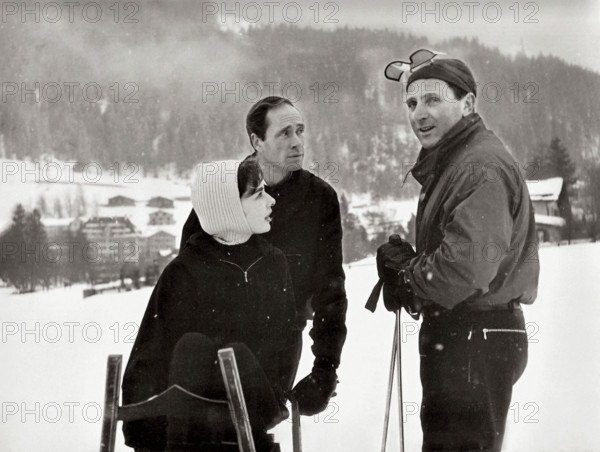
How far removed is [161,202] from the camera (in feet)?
9.18

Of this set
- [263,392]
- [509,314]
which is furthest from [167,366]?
[509,314]

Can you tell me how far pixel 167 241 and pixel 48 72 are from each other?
0.83m

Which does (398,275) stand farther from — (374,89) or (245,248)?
(374,89)

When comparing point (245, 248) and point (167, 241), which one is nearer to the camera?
point (245, 248)

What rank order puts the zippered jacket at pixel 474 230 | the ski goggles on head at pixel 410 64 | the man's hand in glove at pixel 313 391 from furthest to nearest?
the ski goggles on head at pixel 410 64
the man's hand in glove at pixel 313 391
the zippered jacket at pixel 474 230

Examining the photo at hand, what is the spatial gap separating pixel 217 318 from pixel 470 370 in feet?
2.59

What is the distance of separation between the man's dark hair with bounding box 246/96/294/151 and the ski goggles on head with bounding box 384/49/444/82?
1.28ft

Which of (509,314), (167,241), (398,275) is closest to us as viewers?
(509,314)

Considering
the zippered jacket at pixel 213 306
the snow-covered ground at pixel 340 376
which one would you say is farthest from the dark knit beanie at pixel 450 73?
the zippered jacket at pixel 213 306

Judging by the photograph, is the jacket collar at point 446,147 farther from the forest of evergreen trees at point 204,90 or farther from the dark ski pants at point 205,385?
the dark ski pants at point 205,385

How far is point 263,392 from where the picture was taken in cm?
207

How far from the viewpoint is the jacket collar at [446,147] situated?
2.40m

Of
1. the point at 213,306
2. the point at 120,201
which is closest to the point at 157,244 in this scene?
the point at 120,201

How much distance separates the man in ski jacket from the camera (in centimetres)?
227
